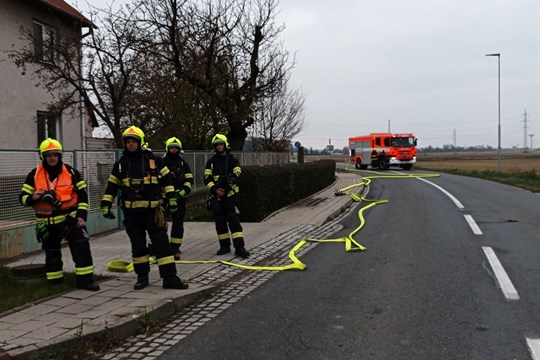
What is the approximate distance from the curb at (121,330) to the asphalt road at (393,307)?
53 centimetres

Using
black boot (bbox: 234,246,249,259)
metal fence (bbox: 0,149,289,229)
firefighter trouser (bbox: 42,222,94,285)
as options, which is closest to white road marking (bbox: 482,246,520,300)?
black boot (bbox: 234,246,249,259)

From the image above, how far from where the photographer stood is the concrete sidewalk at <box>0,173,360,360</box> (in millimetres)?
4246

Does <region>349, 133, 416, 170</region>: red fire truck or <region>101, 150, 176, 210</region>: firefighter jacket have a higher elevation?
<region>349, 133, 416, 170</region>: red fire truck

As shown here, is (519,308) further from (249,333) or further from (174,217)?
(174,217)

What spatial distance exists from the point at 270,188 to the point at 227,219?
175 inches

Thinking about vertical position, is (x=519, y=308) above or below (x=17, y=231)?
below

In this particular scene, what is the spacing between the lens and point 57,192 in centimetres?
579

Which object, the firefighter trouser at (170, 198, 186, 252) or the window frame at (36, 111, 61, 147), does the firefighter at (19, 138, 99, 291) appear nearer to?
the firefighter trouser at (170, 198, 186, 252)

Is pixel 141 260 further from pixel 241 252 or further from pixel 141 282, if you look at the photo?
pixel 241 252

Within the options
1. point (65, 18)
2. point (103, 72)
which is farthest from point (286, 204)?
point (65, 18)

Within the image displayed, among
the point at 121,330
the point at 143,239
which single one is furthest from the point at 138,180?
the point at 121,330

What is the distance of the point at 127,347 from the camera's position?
4.33 meters

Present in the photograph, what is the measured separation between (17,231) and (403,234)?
7140 mm

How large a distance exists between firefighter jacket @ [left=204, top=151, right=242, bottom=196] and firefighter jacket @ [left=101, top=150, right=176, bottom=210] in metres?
1.99
